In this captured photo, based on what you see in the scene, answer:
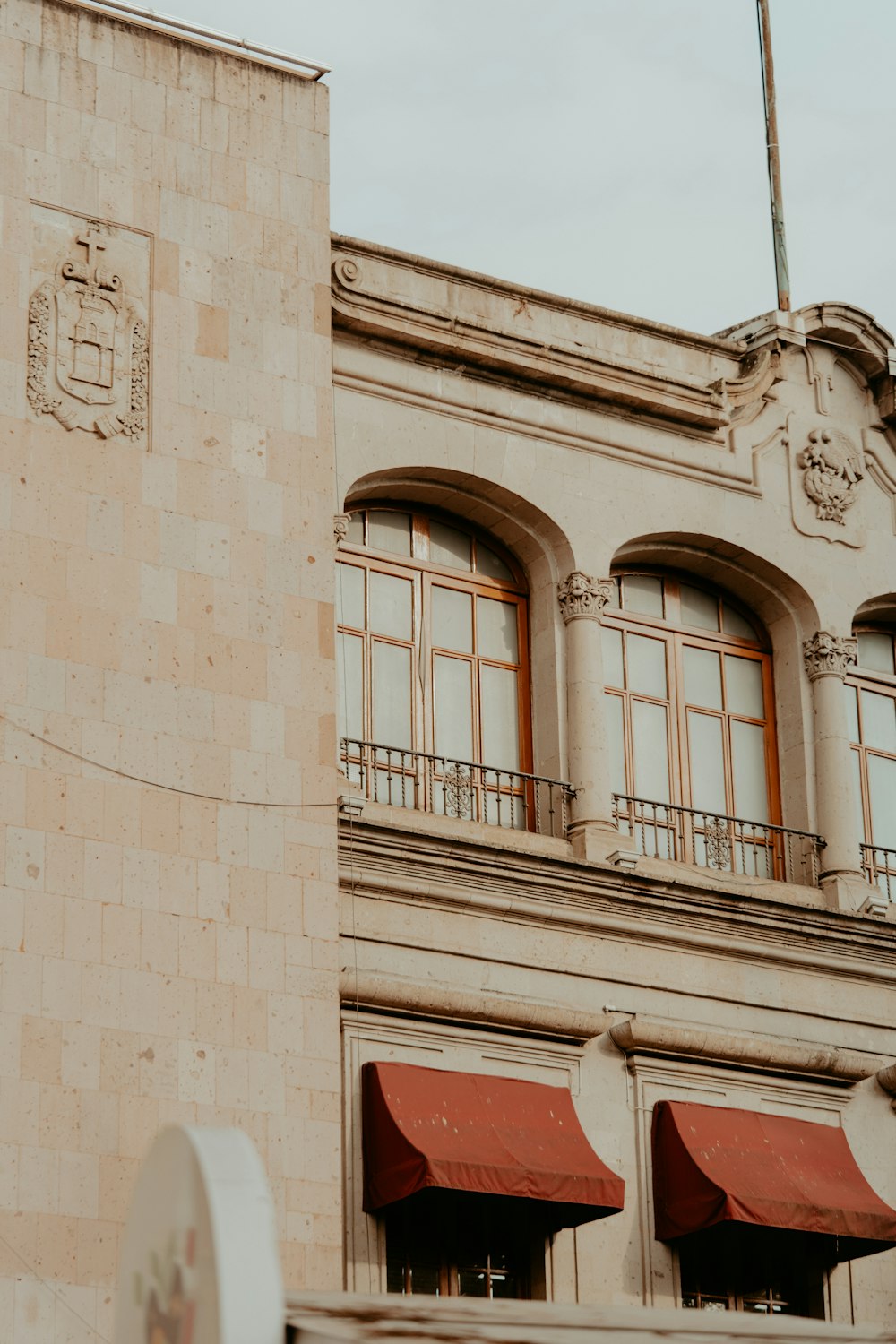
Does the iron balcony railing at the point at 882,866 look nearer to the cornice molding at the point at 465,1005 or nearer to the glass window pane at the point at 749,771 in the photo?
the glass window pane at the point at 749,771

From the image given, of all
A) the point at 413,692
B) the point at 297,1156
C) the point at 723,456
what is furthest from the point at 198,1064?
the point at 723,456

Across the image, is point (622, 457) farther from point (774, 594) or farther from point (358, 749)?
point (358, 749)

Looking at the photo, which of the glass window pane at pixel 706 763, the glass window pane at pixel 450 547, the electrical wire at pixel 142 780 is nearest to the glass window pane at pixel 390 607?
the glass window pane at pixel 450 547

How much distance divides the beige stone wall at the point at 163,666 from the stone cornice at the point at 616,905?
1024 millimetres

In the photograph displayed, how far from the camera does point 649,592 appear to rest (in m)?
21.5

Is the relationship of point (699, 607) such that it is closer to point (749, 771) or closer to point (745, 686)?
point (745, 686)

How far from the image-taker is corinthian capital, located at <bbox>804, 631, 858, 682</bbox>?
21375mm

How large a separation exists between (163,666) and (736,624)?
21.7 ft

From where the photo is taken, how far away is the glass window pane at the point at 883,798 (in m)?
21.8

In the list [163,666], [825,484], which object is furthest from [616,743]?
[163,666]

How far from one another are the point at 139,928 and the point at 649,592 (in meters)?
6.86

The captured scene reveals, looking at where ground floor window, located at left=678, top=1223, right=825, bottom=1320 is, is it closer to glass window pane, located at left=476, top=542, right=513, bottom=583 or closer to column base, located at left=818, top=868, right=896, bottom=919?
column base, located at left=818, top=868, right=896, bottom=919

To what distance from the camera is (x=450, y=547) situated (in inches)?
810

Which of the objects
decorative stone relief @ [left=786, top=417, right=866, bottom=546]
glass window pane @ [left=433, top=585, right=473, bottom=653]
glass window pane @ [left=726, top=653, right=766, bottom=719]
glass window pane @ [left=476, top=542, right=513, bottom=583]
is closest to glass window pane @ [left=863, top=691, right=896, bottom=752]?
glass window pane @ [left=726, top=653, right=766, bottom=719]
